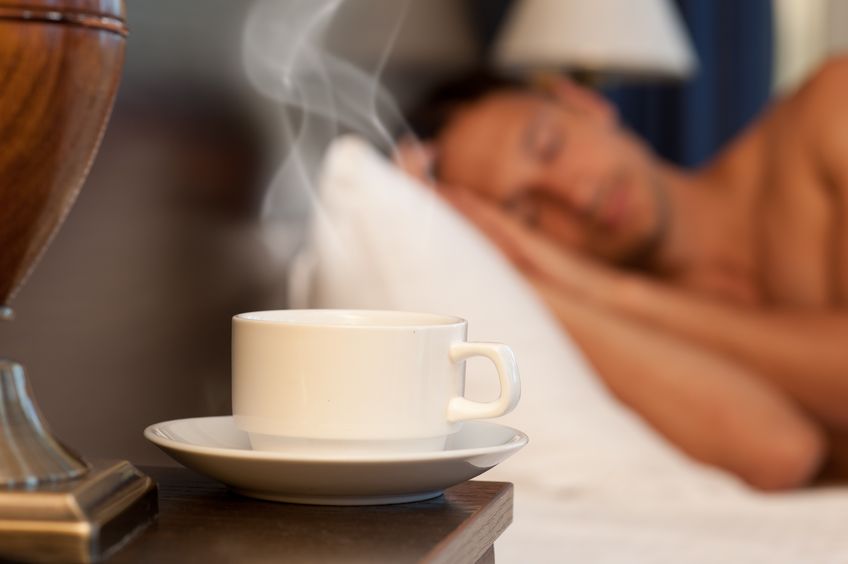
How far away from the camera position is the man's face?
5.81ft

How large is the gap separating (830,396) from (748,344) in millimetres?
128

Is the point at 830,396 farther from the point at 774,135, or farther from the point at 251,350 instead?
the point at 251,350

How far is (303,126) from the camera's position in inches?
54.5

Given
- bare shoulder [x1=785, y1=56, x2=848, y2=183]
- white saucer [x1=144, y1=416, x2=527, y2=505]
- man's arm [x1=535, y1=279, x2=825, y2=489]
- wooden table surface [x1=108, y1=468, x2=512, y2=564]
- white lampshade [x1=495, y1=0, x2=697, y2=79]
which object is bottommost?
man's arm [x1=535, y1=279, x2=825, y2=489]

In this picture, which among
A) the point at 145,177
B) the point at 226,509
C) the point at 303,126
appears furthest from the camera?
the point at 303,126

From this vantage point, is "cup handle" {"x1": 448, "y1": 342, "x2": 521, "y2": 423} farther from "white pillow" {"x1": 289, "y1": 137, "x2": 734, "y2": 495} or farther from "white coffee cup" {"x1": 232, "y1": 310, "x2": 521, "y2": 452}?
"white pillow" {"x1": 289, "y1": 137, "x2": 734, "y2": 495}

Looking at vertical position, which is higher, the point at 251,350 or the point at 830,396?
the point at 251,350

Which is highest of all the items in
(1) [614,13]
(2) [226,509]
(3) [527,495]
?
(1) [614,13]

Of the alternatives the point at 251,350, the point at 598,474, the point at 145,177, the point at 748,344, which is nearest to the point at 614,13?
the point at 748,344

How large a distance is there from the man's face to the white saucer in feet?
4.21

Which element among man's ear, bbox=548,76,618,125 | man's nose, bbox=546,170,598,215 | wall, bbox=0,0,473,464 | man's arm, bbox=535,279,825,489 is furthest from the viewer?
man's ear, bbox=548,76,618,125

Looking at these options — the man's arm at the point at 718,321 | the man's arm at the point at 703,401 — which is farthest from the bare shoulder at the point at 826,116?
the man's arm at the point at 703,401

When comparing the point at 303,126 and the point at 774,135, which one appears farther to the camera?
the point at 774,135

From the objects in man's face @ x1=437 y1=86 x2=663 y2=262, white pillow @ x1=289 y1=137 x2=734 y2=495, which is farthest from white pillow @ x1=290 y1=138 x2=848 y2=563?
man's face @ x1=437 y1=86 x2=663 y2=262
